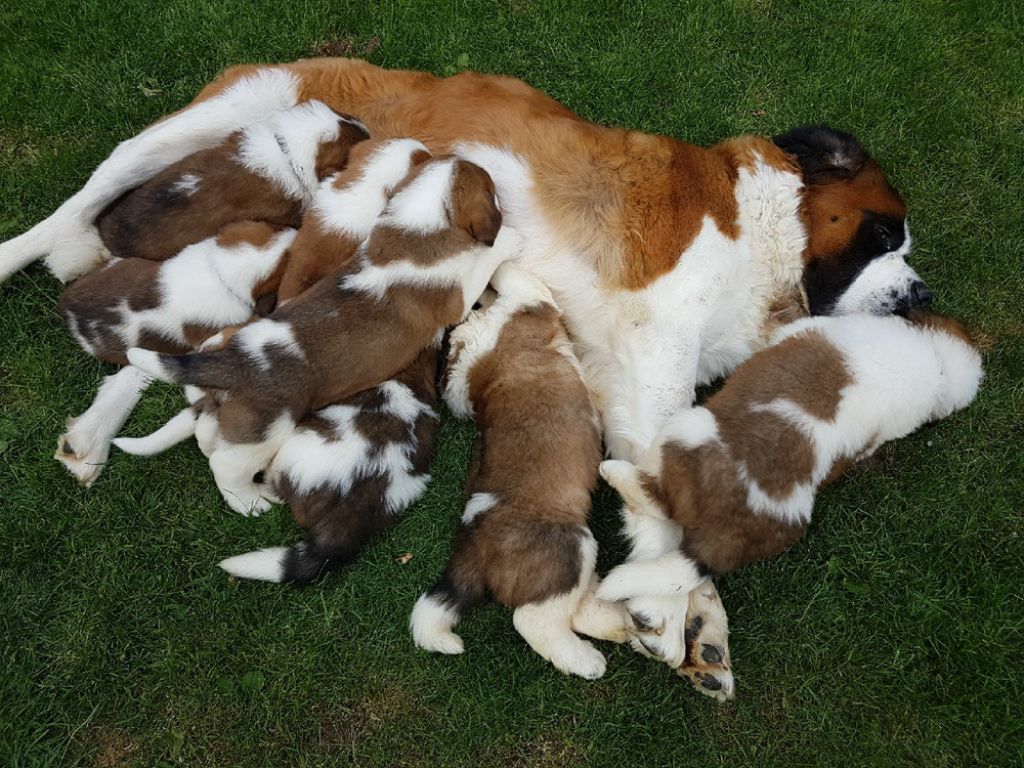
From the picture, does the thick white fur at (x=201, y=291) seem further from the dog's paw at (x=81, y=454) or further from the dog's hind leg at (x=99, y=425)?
the dog's paw at (x=81, y=454)

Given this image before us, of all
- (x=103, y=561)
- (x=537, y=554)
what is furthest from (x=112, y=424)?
(x=537, y=554)

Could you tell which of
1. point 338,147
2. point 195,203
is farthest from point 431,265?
point 195,203

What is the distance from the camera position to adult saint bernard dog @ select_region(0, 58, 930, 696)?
3602 millimetres

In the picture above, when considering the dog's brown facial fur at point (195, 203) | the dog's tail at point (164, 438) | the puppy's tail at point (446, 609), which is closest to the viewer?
the puppy's tail at point (446, 609)

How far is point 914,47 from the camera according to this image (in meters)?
5.12

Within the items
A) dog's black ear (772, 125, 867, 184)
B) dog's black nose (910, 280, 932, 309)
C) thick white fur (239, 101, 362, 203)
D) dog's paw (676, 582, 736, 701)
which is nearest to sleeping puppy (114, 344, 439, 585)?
thick white fur (239, 101, 362, 203)

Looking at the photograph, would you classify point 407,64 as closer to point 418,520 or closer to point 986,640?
point 418,520

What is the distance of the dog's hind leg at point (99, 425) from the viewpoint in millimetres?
3510

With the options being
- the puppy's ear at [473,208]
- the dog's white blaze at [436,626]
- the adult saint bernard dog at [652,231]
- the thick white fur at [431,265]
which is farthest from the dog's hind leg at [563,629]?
the puppy's ear at [473,208]

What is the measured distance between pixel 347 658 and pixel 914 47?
512cm

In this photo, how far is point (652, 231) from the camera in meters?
3.63

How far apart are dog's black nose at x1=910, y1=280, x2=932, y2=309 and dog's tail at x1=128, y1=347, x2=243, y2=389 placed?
10.2 feet

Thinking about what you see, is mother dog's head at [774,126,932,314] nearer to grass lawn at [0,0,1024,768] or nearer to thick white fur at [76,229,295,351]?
grass lawn at [0,0,1024,768]

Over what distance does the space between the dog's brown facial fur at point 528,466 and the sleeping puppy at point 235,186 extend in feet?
4.25
